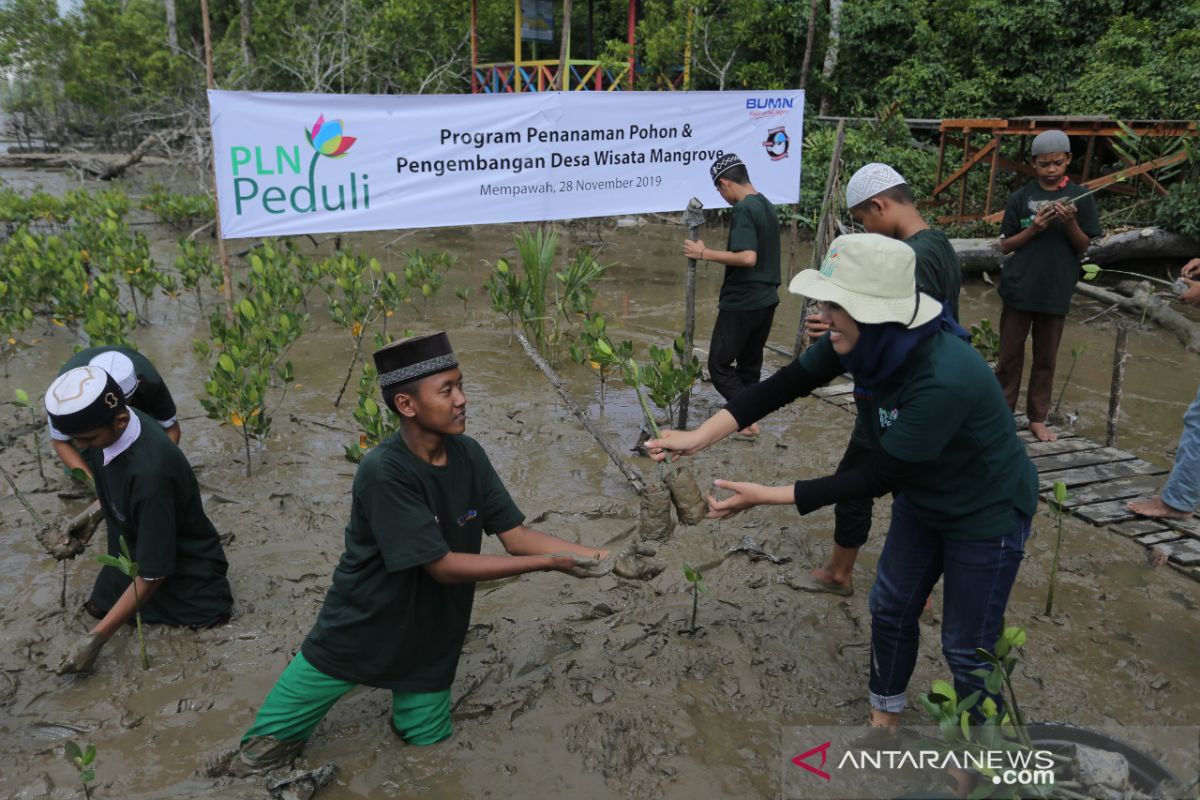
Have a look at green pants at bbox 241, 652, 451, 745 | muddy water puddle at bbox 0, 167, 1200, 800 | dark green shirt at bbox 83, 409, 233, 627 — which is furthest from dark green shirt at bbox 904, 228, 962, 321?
dark green shirt at bbox 83, 409, 233, 627

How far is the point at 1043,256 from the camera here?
196 inches

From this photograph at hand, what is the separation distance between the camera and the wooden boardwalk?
4.07 metres

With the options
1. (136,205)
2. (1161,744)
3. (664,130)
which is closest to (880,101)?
(664,130)

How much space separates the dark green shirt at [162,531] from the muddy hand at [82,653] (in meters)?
0.30

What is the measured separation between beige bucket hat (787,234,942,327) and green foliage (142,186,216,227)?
36.0 feet

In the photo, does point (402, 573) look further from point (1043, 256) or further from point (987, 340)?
point (987, 340)

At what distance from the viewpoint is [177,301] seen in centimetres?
855

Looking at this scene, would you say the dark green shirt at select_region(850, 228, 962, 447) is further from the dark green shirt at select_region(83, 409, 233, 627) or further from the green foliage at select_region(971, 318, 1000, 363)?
the green foliage at select_region(971, 318, 1000, 363)

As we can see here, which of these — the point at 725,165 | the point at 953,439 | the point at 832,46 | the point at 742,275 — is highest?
the point at 832,46

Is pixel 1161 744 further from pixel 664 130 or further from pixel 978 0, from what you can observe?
pixel 978 0

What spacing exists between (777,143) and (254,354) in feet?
15.2

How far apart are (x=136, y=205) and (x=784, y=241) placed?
37.0 feet

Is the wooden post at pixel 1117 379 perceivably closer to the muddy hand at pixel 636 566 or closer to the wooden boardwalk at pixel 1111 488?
the wooden boardwalk at pixel 1111 488

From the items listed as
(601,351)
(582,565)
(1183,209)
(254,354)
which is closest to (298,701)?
(582,565)
